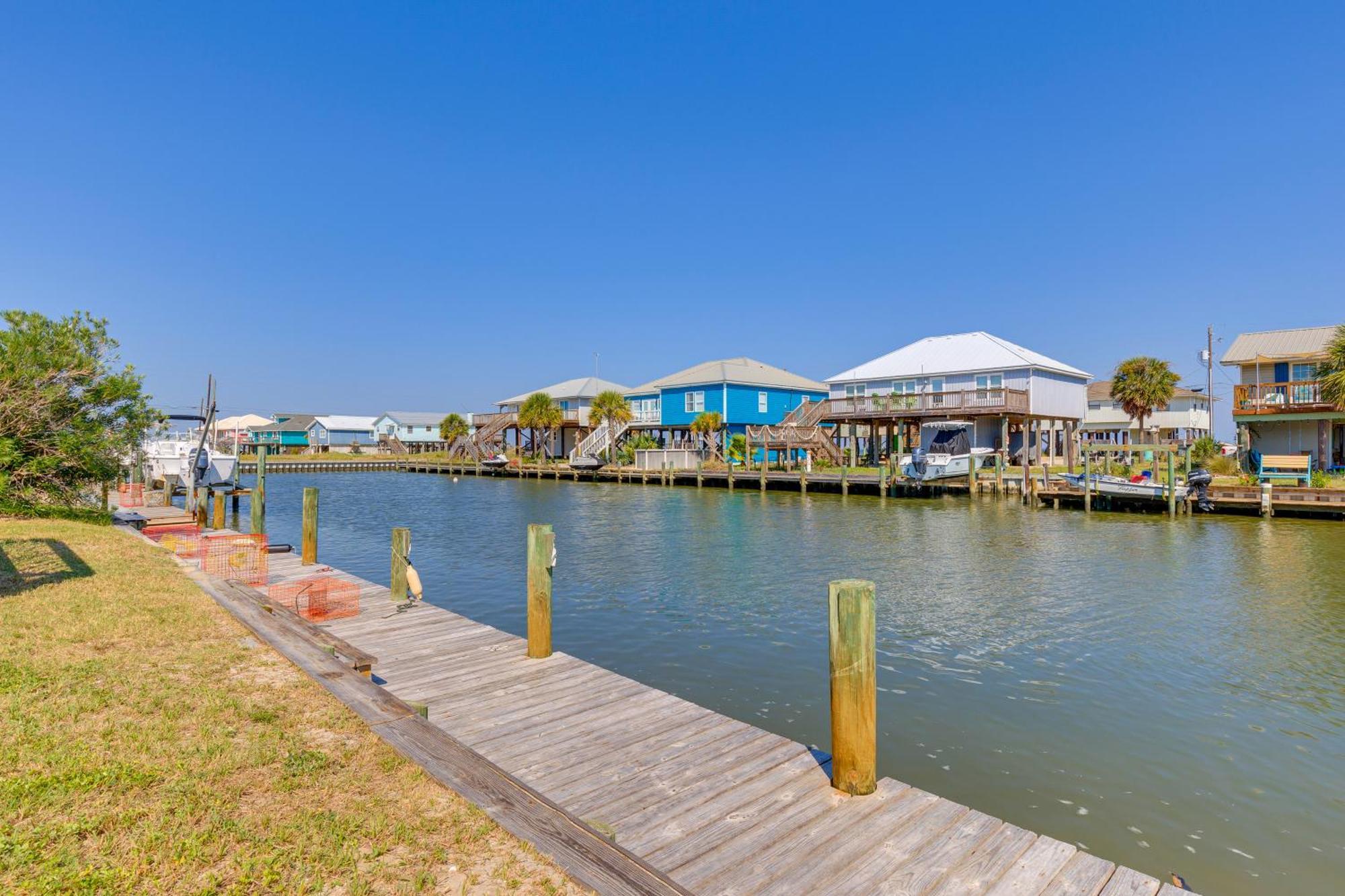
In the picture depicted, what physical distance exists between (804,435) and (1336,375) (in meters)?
28.1

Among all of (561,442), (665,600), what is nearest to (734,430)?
(561,442)

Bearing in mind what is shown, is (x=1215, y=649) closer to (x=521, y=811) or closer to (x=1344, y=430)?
(x=521, y=811)

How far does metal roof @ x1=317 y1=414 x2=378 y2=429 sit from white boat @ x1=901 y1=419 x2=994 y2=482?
104m

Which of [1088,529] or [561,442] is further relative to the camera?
[561,442]

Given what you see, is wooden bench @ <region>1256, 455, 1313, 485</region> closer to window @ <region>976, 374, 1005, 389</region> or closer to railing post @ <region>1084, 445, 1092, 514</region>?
railing post @ <region>1084, 445, 1092, 514</region>

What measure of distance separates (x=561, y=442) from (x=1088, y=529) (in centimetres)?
5540

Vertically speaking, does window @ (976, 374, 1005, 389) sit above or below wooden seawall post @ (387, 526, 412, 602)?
above

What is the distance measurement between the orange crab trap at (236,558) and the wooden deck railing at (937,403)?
35.5 m

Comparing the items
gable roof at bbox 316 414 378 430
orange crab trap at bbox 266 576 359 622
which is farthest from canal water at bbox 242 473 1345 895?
gable roof at bbox 316 414 378 430

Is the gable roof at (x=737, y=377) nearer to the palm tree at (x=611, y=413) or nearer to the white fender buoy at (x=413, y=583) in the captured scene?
the palm tree at (x=611, y=413)

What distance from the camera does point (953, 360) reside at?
5081cm

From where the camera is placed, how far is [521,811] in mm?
4383

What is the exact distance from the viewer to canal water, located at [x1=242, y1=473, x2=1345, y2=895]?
6906mm

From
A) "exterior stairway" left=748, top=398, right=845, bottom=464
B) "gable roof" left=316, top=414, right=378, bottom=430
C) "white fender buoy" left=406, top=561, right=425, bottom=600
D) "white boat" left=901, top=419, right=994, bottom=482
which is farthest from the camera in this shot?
"gable roof" left=316, top=414, right=378, bottom=430
